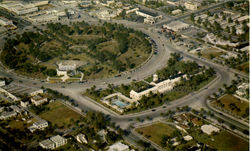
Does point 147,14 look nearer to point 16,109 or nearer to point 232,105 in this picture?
point 232,105

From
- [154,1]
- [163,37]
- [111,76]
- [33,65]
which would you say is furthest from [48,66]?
[154,1]

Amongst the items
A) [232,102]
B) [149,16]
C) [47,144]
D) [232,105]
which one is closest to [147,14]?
[149,16]

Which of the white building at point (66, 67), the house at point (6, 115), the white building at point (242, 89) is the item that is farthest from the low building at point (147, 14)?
the house at point (6, 115)

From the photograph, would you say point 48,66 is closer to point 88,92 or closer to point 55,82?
point 55,82

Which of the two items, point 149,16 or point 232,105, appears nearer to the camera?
point 232,105

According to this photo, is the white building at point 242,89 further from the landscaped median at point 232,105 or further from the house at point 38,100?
the house at point 38,100

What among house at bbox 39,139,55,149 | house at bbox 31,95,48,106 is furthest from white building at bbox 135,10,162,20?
house at bbox 39,139,55,149
